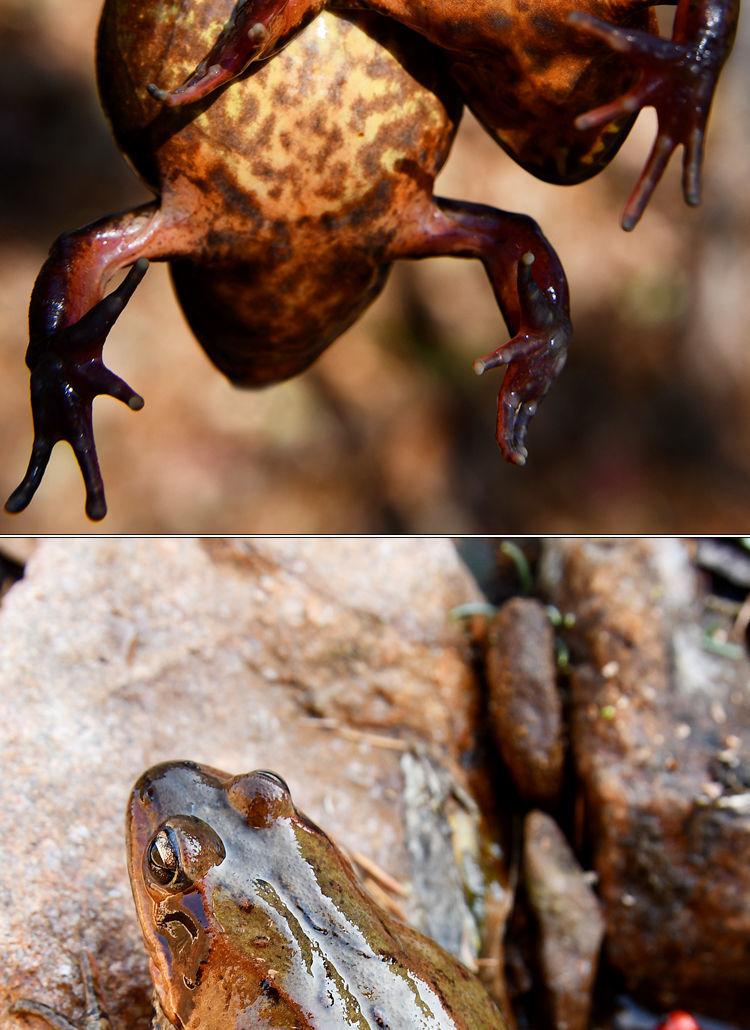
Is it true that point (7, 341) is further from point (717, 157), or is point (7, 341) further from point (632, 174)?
point (717, 157)

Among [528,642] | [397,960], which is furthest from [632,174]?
[397,960]

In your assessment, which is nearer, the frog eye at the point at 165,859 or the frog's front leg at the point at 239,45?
the frog's front leg at the point at 239,45

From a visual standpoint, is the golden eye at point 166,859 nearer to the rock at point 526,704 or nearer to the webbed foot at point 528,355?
the webbed foot at point 528,355

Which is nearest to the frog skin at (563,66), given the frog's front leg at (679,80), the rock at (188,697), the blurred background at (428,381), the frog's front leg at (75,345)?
the frog's front leg at (679,80)

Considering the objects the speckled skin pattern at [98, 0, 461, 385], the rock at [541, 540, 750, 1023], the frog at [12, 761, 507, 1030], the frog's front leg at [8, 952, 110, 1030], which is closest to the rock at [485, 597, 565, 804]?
the rock at [541, 540, 750, 1023]

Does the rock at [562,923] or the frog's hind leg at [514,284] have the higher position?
the frog's hind leg at [514,284]

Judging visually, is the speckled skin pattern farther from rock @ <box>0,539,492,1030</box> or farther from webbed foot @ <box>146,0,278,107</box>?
rock @ <box>0,539,492,1030</box>
